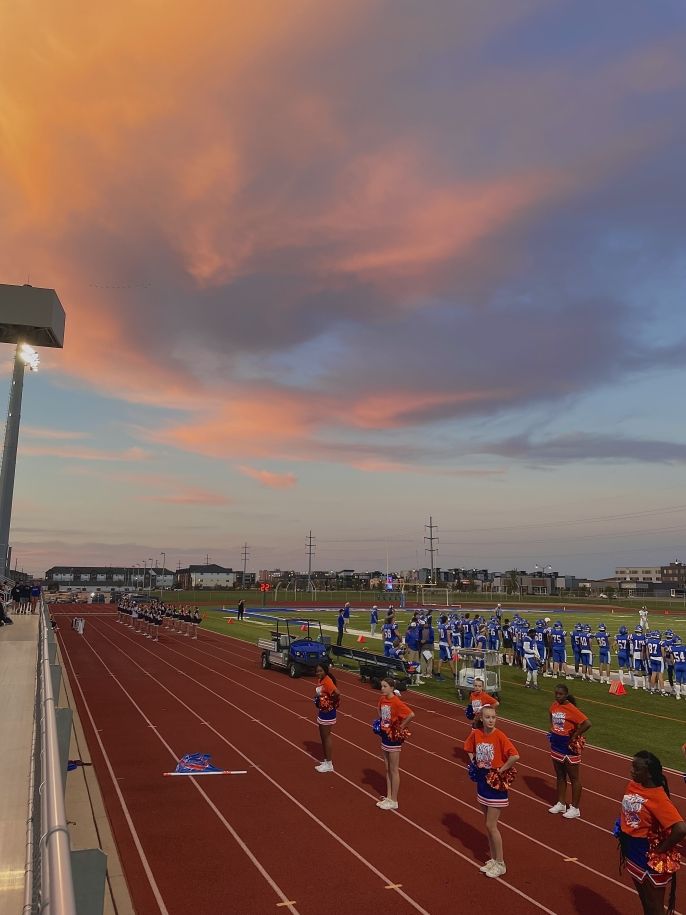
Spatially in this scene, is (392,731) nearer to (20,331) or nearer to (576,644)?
(576,644)

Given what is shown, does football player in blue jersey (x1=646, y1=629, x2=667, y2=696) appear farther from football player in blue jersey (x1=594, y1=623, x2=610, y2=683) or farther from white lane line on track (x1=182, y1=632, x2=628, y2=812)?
white lane line on track (x1=182, y1=632, x2=628, y2=812)

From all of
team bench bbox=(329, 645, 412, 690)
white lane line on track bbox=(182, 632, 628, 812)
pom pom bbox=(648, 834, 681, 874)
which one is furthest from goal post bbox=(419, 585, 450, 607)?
pom pom bbox=(648, 834, 681, 874)

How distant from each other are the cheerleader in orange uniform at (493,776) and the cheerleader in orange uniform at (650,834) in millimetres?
1783

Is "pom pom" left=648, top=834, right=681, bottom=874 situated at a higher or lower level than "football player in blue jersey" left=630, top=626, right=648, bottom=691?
higher

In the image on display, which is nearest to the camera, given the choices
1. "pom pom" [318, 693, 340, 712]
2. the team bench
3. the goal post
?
"pom pom" [318, 693, 340, 712]

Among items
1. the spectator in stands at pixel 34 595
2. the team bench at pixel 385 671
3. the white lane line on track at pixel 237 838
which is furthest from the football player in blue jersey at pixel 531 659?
Answer: the spectator in stands at pixel 34 595

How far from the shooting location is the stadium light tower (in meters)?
50.5

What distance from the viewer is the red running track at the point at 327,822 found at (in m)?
7.35

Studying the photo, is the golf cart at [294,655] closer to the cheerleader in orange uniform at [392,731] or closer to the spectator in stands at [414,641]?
the spectator in stands at [414,641]

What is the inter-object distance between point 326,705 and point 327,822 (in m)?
2.08

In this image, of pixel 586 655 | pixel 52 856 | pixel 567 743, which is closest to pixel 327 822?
pixel 567 743

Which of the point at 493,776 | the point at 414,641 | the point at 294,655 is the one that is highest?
the point at 493,776

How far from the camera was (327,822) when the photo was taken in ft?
31.0

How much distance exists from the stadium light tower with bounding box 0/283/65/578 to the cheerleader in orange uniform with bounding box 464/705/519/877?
51.0 m
